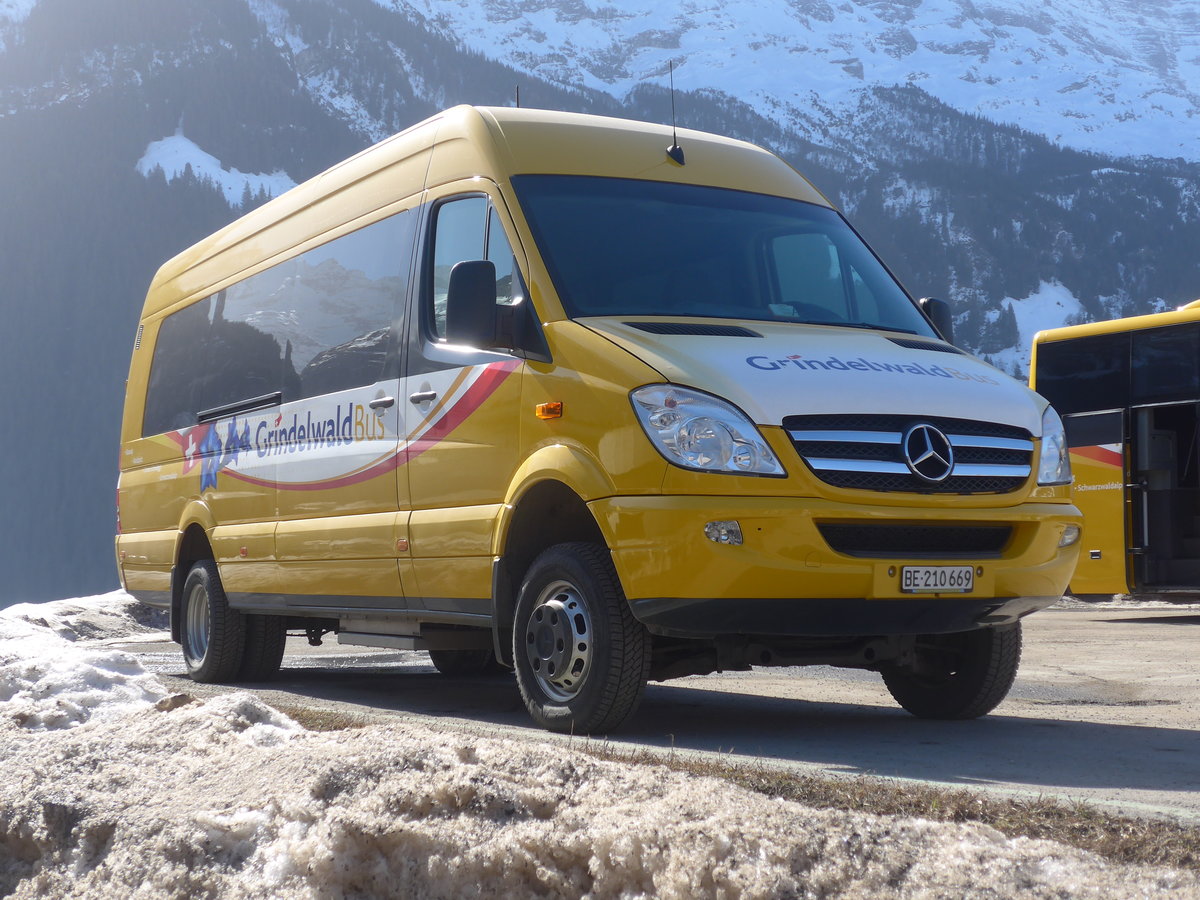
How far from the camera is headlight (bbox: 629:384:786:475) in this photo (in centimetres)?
550

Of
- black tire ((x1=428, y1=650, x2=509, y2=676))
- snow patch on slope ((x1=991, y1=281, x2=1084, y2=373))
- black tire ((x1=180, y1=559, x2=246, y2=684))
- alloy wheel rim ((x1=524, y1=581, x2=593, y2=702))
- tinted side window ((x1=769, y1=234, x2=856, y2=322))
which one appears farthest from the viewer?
snow patch on slope ((x1=991, y1=281, x2=1084, y2=373))

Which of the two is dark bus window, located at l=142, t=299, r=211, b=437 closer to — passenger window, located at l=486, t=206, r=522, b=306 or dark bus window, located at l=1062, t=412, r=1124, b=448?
passenger window, located at l=486, t=206, r=522, b=306

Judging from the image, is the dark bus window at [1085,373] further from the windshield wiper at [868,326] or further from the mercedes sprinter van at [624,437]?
the windshield wiper at [868,326]

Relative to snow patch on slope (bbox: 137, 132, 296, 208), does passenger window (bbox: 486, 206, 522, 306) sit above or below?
below

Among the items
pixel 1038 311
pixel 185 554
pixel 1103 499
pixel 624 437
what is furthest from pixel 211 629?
pixel 1038 311

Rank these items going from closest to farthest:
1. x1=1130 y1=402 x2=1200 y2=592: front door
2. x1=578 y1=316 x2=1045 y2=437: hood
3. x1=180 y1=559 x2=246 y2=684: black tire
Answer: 1. x1=578 y1=316 x2=1045 y2=437: hood
2. x1=180 y1=559 x2=246 y2=684: black tire
3. x1=1130 y1=402 x2=1200 y2=592: front door

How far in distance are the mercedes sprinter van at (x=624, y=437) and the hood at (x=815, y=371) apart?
0.05 feet

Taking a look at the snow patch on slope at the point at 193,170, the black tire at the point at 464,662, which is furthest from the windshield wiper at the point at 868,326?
the snow patch on slope at the point at 193,170

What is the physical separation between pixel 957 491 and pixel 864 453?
Answer: 0.45 m

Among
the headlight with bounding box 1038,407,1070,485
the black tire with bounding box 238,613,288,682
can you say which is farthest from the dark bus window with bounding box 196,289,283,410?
the headlight with bounding box 1038,407,1070,485

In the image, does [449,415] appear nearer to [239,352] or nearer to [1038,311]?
[239,352]

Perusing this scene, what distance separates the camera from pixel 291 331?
28.7 feet

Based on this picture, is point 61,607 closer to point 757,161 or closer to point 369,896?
point 757,161

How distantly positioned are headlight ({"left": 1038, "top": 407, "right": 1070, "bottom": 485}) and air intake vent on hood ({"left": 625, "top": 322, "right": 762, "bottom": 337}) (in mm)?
1260
